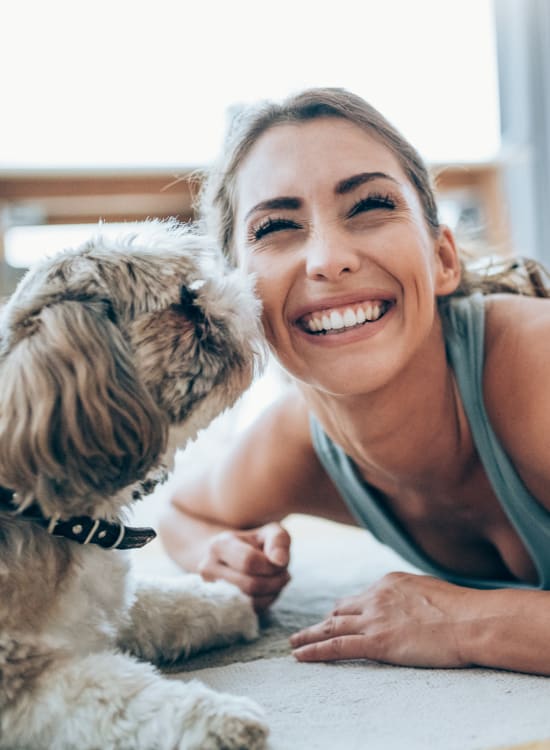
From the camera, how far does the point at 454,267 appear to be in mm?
1811

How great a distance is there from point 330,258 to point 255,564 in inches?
26.3

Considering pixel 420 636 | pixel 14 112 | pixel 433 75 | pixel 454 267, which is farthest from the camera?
pixel 433 75

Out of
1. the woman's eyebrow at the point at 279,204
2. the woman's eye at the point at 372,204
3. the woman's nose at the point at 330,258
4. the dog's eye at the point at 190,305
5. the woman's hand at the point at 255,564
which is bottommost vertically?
the woman's hand at the point at 255,564

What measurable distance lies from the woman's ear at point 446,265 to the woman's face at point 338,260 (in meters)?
0.16

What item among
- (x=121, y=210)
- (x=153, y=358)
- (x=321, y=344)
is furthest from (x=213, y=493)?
(x=121, y=210)

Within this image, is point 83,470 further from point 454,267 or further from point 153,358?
point 454,267

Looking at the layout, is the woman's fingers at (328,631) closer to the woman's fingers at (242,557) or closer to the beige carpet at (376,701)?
the beige carpet at (376,701)

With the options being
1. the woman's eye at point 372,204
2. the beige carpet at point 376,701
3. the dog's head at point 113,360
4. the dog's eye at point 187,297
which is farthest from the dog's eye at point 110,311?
the beige carpet at point 376,701

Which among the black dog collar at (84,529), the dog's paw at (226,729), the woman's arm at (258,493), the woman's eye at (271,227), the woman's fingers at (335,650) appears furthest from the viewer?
the woman's arm at (258,493)

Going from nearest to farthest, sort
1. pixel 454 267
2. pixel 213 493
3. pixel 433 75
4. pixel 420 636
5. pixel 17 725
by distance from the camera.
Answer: pixel 17 725
pixel 420 636
pixel 454 267
pixel 213 493
pixel 433 75

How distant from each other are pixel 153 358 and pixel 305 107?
2.05 ft

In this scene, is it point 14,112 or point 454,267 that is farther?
point 14,112

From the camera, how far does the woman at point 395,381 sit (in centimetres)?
148

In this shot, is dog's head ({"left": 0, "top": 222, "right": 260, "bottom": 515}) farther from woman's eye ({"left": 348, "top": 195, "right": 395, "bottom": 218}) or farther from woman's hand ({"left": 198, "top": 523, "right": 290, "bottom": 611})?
woman's hand ({"left": 198, "top": 523, "right": 290, "bottom": 611})
